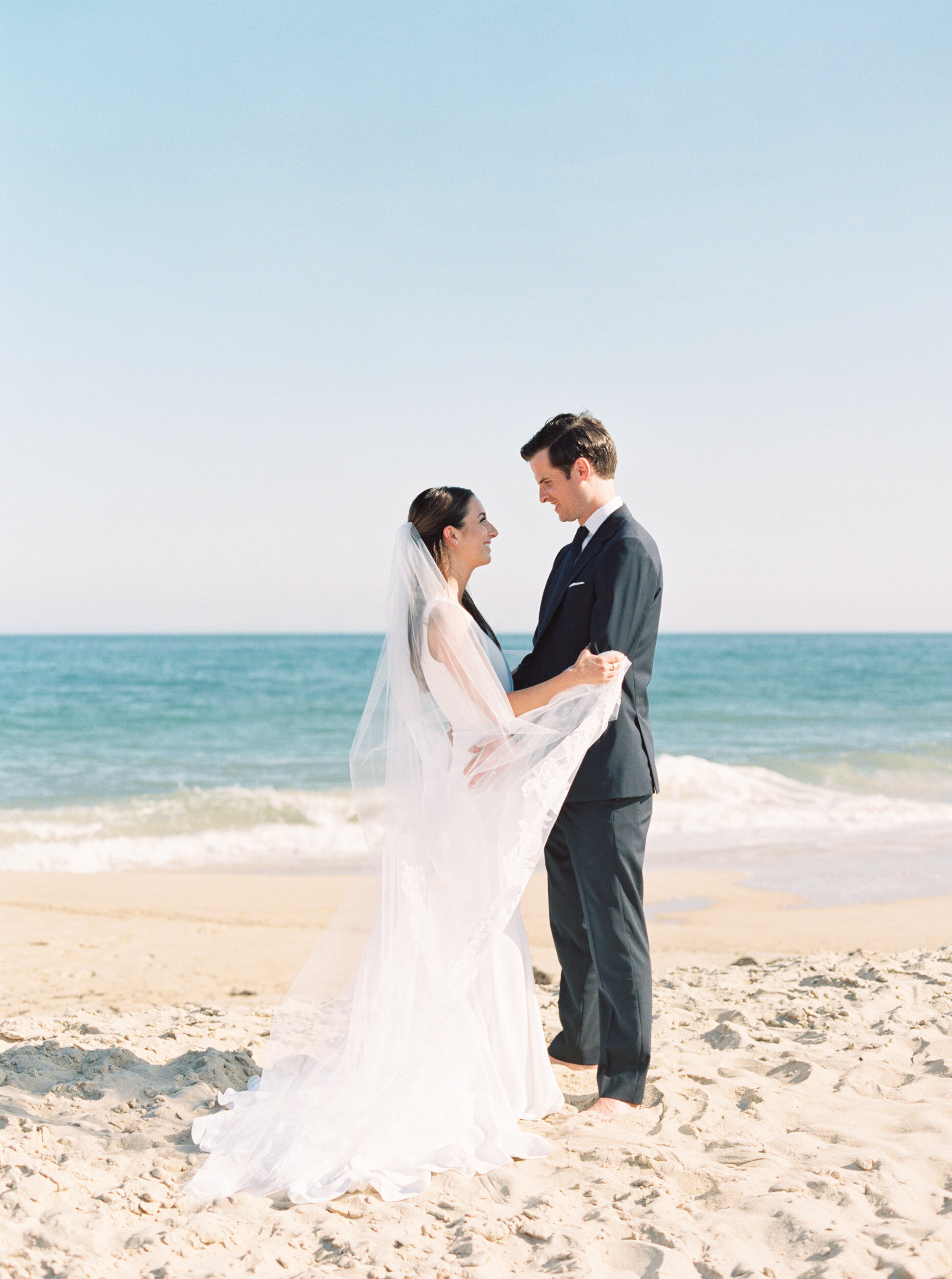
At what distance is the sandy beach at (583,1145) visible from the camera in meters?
2.49

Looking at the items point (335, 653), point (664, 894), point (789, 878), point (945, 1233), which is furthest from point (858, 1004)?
point (335, 653)

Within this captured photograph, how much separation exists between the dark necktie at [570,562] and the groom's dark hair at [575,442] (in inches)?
9.8

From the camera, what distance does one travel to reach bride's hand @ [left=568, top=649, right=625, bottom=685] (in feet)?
10.8

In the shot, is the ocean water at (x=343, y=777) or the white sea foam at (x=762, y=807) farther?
the white sea foam at (x=762, y=807)

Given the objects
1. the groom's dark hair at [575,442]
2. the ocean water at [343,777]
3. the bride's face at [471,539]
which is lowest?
the ocean water at [343,777]

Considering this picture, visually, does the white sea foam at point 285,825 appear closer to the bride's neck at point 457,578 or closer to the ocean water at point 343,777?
the ocean water at point 343,777

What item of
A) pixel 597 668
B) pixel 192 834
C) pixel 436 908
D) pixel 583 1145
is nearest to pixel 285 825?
pixel 192 834

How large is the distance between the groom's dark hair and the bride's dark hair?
354mm

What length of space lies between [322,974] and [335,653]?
187 feet

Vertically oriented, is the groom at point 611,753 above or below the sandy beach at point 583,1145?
above

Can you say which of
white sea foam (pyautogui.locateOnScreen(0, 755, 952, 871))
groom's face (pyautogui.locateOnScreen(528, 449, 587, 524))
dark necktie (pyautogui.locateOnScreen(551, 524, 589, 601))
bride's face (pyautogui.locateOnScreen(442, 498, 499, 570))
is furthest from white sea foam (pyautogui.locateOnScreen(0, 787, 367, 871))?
groom's face (pyautogui.locateOnScreen(528, 449, 587, 524))

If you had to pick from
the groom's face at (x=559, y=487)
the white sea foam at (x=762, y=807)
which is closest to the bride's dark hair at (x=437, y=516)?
the groom's face at (x=559, y=487)

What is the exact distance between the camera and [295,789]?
1359 cm

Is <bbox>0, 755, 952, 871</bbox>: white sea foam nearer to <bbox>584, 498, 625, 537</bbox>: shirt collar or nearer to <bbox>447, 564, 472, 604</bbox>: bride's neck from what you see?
<bbox>447, 564, 472, 604</bbox>: bride's neck
